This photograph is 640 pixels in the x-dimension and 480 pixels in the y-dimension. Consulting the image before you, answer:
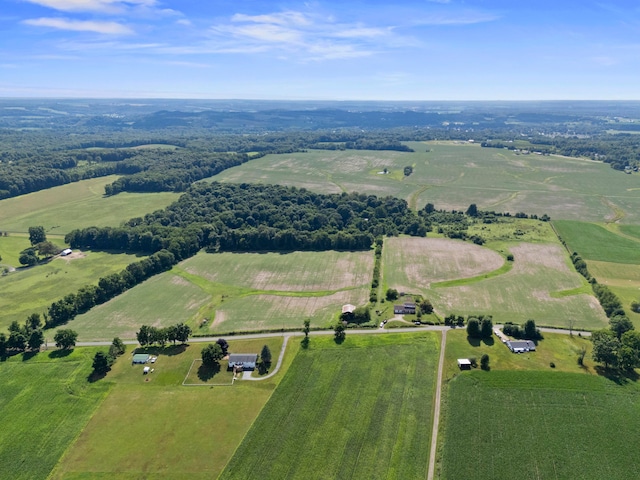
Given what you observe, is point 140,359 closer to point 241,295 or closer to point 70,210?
point 241,295

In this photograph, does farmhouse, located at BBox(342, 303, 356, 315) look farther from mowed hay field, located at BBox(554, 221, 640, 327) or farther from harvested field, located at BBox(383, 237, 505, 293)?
mowed hay field, located at BBox(554, 221, 640, 327)

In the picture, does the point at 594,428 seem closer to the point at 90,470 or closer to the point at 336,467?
the point at 336,467

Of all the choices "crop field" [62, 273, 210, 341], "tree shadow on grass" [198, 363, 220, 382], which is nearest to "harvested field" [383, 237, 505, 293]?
"tree shadow on grass" [198, 363, 220, 382]

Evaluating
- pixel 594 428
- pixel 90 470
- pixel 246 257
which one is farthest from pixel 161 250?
pixel 594 428

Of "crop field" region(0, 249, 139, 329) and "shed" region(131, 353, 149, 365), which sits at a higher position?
"shed" region(131, 353, 149, 365)

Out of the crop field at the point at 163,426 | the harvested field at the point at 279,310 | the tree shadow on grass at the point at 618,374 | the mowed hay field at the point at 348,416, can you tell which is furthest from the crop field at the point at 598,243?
the crop field at the point at 163,426

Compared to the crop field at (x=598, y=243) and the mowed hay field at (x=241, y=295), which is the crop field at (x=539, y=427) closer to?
the mowed hay field at (x=241, y=295)

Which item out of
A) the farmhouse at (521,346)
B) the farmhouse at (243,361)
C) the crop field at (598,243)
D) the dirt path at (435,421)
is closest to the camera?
the dirt path at (435,421)

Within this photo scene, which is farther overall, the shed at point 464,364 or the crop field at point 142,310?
the crop field at point 142,310
